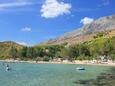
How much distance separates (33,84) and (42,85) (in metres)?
3.30

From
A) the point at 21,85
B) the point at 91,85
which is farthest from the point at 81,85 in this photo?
the point at 21,85

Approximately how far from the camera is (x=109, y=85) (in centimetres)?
7475

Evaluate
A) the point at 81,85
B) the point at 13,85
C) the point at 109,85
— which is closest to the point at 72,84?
the point at 81,85

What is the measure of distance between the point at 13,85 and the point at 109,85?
22997 millimetres

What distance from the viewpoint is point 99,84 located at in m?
77.4

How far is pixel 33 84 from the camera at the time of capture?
258 ft

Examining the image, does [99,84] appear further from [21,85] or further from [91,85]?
[21,85]

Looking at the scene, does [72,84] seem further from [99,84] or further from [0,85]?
[0,85]

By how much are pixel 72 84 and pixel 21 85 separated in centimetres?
1244

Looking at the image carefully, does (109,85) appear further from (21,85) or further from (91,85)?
(21,85)

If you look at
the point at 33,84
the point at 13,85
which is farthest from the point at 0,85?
the point at 33,84

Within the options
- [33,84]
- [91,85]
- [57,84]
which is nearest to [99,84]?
[91,85]

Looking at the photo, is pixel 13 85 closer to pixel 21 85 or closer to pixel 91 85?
pixel 21 85

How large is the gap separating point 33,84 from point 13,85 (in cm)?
516
